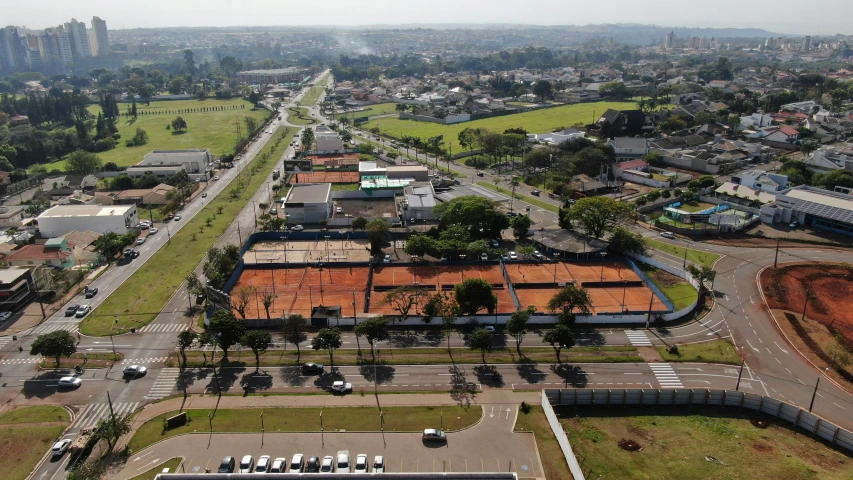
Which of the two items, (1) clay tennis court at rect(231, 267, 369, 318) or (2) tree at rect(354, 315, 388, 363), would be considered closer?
(2) tree at rect(354, 315, 388, 363)

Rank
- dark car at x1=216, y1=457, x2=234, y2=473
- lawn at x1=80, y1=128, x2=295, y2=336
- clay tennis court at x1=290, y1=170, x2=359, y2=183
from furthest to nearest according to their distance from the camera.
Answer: clay tennis court at x1=290, y1=170, x2=359, y2=183 < lawn at x1=80, y1=128, x2=295, y2=336 < dark car at x1=216, y1=457, x2=234, y2=473

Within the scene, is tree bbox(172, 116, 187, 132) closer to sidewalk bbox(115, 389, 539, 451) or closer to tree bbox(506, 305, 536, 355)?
sidewalk bbox(115, 389, 539, 451)

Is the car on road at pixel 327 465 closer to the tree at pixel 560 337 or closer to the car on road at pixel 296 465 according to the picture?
the car on road at pixel 296 465

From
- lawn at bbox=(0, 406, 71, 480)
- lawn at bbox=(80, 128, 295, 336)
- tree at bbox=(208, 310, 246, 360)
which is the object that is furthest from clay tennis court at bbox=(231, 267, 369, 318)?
lawn at bbox=(0, 406, 71, 480)

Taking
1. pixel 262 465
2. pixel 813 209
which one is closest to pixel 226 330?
pixel 262 465

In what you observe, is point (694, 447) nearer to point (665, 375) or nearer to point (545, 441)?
point (665, 375)

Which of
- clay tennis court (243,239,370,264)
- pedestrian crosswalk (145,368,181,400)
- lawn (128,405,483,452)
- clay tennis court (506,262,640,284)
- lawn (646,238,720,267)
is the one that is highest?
lawn (646,238,720,267)
